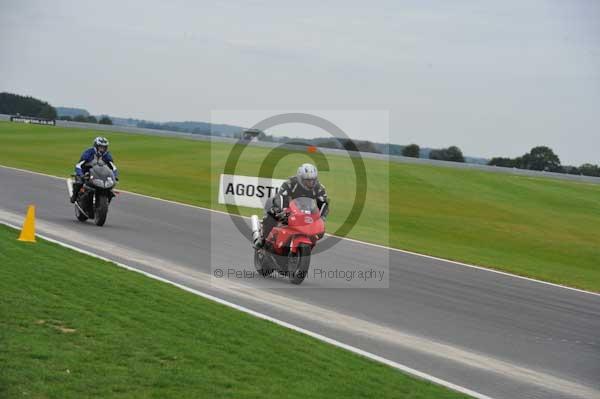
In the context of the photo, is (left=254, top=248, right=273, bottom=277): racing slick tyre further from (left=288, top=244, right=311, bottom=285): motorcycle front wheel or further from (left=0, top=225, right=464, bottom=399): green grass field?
(left=0, top=225, right=464, bottom=399): green grass field

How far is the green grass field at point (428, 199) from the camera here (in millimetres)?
22953

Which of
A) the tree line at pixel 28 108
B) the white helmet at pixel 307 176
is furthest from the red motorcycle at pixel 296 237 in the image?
the tree line at pixel 28 108

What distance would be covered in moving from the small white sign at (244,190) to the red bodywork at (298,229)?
8819mm

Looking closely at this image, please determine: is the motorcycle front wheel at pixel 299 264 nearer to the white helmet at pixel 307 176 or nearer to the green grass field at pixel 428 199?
the white helmet at pixel 307 176

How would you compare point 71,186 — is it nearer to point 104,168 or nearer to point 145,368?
point 104,168

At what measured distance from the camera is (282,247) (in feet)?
45.4

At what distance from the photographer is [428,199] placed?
38719 mm

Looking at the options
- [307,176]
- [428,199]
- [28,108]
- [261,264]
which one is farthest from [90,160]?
[28,108]

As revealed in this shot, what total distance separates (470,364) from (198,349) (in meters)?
3.38

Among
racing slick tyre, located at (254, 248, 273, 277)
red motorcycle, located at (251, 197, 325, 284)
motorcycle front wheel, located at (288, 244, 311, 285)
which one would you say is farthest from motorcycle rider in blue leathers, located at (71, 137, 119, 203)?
motorcycle front wheel, located at (288, 244, 311, 285)

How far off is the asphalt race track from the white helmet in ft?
5.44

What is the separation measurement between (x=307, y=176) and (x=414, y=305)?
262 cm

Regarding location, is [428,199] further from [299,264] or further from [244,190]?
[299,264]

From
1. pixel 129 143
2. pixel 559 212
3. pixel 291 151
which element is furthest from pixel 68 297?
pixel 129 143
